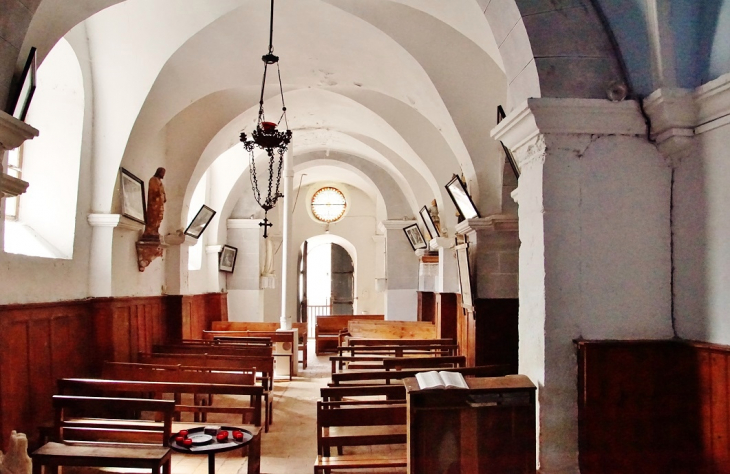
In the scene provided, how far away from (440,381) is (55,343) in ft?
14.1

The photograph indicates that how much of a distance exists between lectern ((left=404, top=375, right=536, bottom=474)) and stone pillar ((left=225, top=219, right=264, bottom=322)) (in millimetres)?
10905

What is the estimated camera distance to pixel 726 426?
299 centimetres

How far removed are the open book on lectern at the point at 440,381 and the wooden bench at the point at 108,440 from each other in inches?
69.6

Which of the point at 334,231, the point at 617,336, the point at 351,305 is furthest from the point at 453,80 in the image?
the point at 351,305

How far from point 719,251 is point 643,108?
926 mm

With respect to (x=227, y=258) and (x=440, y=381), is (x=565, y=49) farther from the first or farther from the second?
(x=227, y=258)

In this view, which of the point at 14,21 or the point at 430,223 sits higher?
the point at 14,21

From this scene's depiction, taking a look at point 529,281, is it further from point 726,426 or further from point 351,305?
point 351,305

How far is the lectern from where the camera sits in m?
3.16

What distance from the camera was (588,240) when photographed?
134 inches

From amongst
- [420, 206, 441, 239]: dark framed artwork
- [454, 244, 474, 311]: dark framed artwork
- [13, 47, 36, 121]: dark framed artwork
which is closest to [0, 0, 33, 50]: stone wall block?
[13, 47, 36, 121]: dark framed artwork

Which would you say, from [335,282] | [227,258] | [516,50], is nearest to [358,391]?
[516,50]

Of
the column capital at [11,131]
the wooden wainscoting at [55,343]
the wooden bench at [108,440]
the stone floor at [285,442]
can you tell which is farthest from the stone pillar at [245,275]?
the column capital at [11,131]

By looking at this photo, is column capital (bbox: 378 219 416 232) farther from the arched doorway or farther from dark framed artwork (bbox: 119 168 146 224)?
dark framed artwork (bbox: 119 168 146 224)
